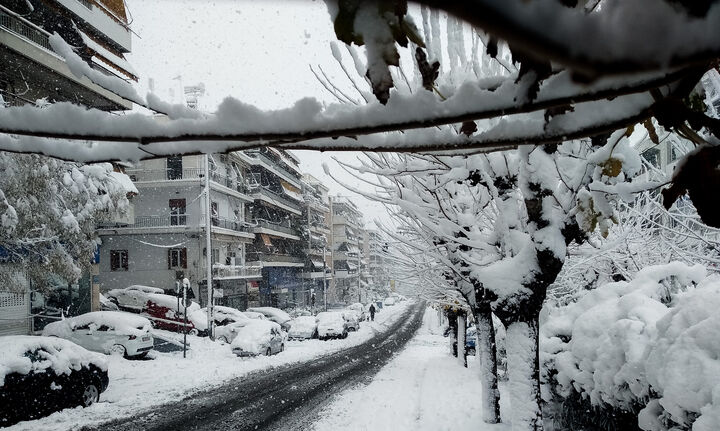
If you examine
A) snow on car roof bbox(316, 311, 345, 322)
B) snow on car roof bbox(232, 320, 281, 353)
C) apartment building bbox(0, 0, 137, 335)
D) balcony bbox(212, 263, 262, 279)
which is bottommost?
snow on car roof bbox(316, 311, 345, 322)

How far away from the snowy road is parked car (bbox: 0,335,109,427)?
4.65 ft

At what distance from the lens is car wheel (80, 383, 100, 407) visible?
9.68 meters

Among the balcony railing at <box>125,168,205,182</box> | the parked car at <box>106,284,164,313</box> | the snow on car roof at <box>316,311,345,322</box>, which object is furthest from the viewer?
the balcony railing at <box>125,168,205,182</box>

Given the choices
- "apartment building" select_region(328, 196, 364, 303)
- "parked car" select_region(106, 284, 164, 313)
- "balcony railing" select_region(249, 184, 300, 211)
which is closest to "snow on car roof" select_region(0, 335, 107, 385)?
"parked car" select_region(106, 284, 164, 313)

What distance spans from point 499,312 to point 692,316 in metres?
1.84

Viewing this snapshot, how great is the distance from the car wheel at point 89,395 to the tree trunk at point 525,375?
919cm

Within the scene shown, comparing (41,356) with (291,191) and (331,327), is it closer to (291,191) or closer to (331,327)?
(331,327)

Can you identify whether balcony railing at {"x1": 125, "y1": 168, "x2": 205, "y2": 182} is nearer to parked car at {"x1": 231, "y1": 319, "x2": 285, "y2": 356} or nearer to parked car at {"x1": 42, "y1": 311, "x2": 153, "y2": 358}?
parked car at {"x1": 231, "y1": 319, "x2": 285, "y2": 356}

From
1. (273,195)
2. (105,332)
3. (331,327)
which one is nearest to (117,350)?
(105,332)

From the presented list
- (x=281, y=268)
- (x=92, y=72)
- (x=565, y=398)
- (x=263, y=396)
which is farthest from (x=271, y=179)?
(x=92, y=72)

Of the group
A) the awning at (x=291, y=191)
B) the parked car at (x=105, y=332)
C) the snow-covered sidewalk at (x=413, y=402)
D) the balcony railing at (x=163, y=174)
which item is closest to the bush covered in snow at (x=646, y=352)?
the snow-covered sidewalk at (x=413, y=402)

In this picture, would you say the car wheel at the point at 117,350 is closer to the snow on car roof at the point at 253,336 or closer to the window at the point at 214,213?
the snow on car roof at the point at 253,336

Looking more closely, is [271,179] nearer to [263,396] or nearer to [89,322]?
[89,322]

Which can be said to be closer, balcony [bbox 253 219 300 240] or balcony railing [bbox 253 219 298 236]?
balcony [bbox 253 219 300 240]
